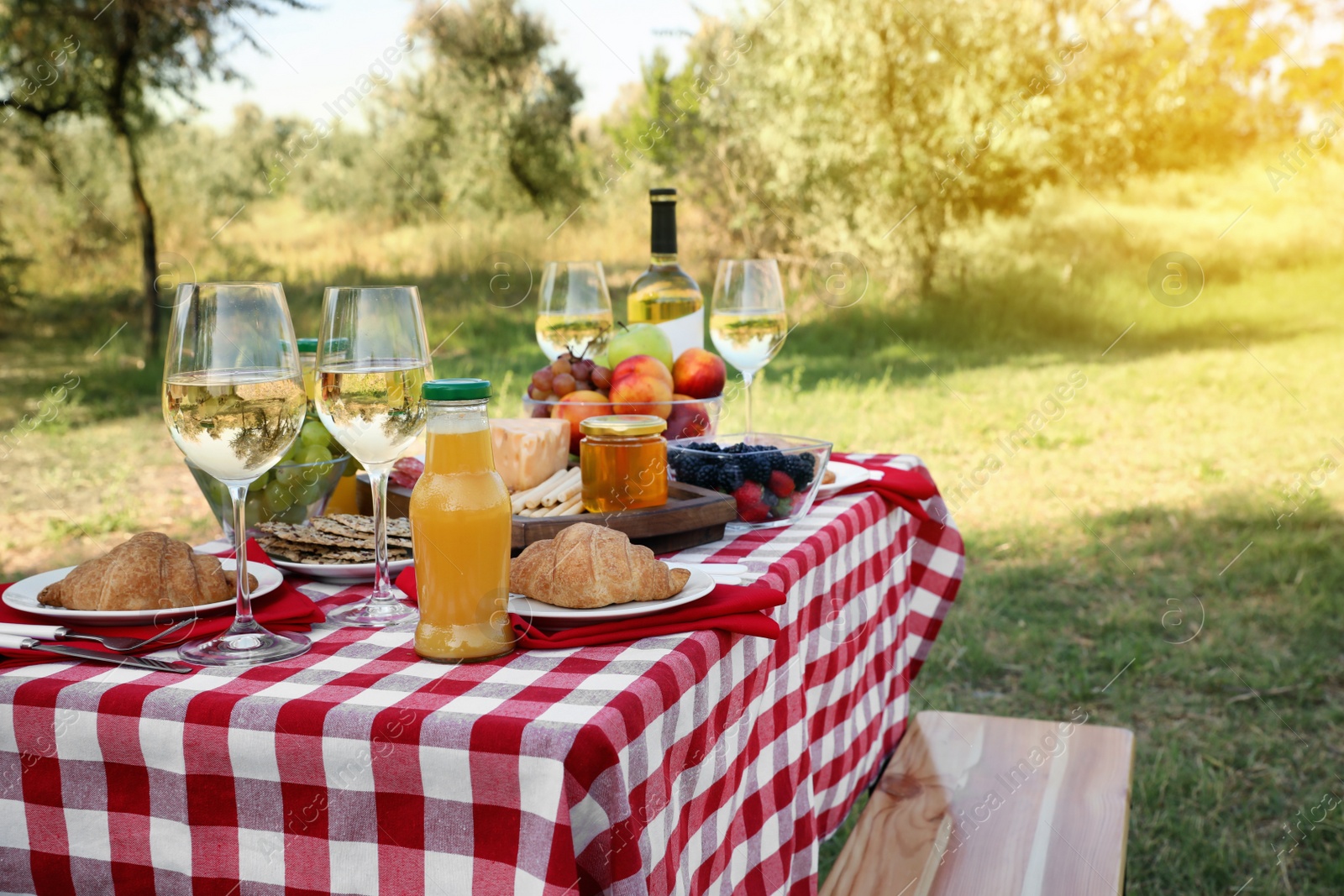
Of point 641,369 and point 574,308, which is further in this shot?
point 574,308

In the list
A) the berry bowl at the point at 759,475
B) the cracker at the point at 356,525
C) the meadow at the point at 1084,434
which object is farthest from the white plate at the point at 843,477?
the meadow at the point at 1084,434

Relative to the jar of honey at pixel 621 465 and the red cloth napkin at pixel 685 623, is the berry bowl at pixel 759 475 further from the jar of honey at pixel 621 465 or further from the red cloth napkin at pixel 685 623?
the red cloth napkin at pixel 685 623

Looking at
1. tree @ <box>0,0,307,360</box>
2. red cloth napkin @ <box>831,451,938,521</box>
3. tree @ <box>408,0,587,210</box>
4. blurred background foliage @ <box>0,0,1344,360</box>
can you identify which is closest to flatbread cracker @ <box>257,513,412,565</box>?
red cloth napkin @ <box>831,451,938,521</box>

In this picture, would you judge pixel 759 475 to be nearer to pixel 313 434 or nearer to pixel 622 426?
pixel 622 426

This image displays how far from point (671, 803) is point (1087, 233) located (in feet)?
27.6

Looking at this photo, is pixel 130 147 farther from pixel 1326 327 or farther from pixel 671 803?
pixel 1326 327

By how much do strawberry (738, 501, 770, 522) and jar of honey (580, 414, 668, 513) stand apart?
7.6 inches

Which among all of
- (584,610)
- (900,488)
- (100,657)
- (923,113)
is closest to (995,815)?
(900,488)

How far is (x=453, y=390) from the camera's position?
99cm

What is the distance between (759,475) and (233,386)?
0.80m

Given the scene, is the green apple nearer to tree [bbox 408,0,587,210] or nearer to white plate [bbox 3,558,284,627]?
white plate [bbox 3,558,284,627]

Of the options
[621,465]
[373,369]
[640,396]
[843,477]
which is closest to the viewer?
[373,369]

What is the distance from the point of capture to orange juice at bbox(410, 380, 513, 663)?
1015mm

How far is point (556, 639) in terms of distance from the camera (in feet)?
3.58
